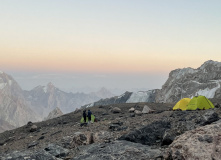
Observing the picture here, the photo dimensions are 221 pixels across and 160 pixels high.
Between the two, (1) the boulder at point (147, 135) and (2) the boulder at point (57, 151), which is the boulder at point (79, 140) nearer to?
(2) the boulder at point (57, 151)

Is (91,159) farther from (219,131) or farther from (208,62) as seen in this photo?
(208,62)

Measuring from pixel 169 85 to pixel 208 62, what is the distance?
1625 centimetres

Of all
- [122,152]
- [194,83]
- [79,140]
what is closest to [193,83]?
[194,83]

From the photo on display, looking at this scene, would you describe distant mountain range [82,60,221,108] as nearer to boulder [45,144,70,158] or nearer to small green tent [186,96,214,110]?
small green tent [186,96,214,110]

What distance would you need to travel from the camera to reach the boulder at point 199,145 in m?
5.84

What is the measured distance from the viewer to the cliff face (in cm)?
6160

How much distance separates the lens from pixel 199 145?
20.2ft

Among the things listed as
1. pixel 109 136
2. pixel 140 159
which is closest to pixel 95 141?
pixel 109 136

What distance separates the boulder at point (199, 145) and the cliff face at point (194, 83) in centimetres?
5559

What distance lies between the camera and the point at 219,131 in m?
6.53

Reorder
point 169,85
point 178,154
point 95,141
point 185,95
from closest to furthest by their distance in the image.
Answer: point 178,154
point 95,141
point 185,95
point 169,85

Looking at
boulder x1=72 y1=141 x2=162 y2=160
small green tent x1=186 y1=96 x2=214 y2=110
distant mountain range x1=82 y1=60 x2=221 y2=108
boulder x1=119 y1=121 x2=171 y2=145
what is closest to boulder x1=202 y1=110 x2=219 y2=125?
boulder x1=119 y1=121 x2=171 y2=145

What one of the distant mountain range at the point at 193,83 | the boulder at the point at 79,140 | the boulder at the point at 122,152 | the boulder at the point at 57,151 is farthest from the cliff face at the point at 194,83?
the boulder at the point at 57,151

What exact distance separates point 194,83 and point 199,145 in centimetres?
6777
